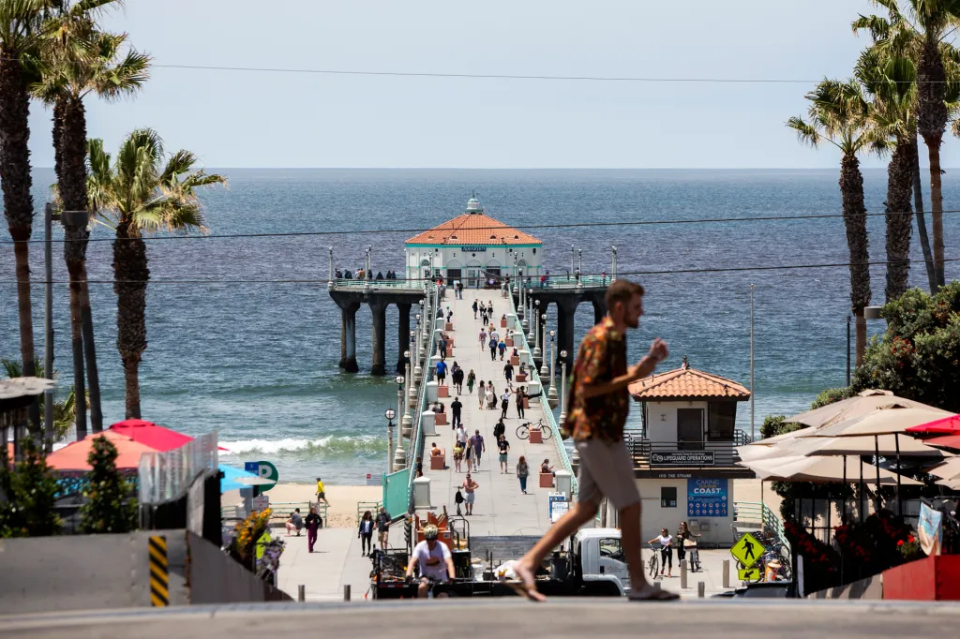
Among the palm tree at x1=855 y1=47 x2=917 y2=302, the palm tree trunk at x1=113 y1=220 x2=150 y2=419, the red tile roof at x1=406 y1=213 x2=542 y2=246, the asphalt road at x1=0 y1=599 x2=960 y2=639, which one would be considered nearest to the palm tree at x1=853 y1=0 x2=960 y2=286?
the palm tree at x1=855 y1=47 x2=917 y2=302

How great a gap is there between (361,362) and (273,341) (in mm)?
8343

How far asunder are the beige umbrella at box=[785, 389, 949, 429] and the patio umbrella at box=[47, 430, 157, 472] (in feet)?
26.5

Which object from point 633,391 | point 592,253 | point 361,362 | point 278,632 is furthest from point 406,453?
point 592,253

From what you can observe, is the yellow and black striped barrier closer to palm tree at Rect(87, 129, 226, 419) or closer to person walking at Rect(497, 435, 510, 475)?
palm tree at Rect(87, 129, 226, 419)

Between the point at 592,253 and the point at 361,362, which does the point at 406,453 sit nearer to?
the point at 361,362

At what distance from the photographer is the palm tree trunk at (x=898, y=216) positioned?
33.4m

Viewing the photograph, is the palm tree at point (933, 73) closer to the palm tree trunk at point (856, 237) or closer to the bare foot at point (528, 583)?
the palm tree trunk at point (856, 237)

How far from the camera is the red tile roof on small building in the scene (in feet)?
112

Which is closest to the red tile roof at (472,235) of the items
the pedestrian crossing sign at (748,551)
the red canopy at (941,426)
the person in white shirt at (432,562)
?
the pedestrian crossing sign at (748,551)

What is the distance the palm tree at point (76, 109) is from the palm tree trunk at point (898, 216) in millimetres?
18801

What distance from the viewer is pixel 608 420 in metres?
7.29

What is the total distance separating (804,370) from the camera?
75.1 m

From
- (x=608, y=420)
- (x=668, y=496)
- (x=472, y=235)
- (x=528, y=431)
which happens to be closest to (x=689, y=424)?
(x=668, y=496)

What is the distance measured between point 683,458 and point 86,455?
21.1 m
